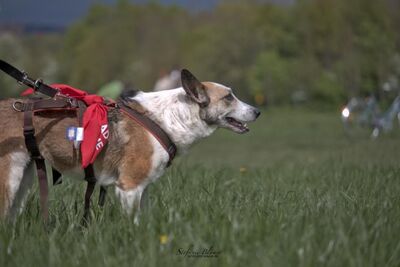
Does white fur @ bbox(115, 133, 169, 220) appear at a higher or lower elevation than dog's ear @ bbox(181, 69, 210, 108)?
lower

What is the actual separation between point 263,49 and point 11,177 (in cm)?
4047

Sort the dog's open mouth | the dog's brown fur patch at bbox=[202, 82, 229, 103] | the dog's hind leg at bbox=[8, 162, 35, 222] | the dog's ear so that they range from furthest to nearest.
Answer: the dog's open mouth, the dog's brown fur patch at bbox=[202, 82, 229, 103], the dog's ear, the dog's hind leg at bbox=[8, 162, 35, 222]

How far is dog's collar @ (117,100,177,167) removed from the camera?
5.19 meters

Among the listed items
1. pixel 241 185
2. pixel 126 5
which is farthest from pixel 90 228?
pixel 126 5

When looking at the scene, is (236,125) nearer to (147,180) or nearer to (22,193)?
(147,180)

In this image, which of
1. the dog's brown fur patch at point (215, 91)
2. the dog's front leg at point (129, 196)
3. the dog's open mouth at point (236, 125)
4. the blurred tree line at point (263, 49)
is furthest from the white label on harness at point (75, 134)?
the blurred tree line at point (263, 49)

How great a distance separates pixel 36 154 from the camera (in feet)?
16.3

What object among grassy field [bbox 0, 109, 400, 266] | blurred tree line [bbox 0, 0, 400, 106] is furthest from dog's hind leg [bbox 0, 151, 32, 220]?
blurred tree line [bbox 0, 0, 400, 106]

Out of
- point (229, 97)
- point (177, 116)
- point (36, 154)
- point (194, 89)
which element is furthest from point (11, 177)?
point (229, 97)

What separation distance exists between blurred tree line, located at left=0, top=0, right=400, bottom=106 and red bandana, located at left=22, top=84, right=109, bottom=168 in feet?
84.8

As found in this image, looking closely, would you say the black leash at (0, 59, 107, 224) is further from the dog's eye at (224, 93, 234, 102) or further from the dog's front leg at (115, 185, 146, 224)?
the dog's eye at (224, 93, 234, 102)

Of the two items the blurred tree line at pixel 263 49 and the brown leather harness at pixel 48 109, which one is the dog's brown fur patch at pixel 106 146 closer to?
the brown leather harness at pixel 48 109

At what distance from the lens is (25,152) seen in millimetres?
4922

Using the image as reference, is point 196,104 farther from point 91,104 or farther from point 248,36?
point 248,36
